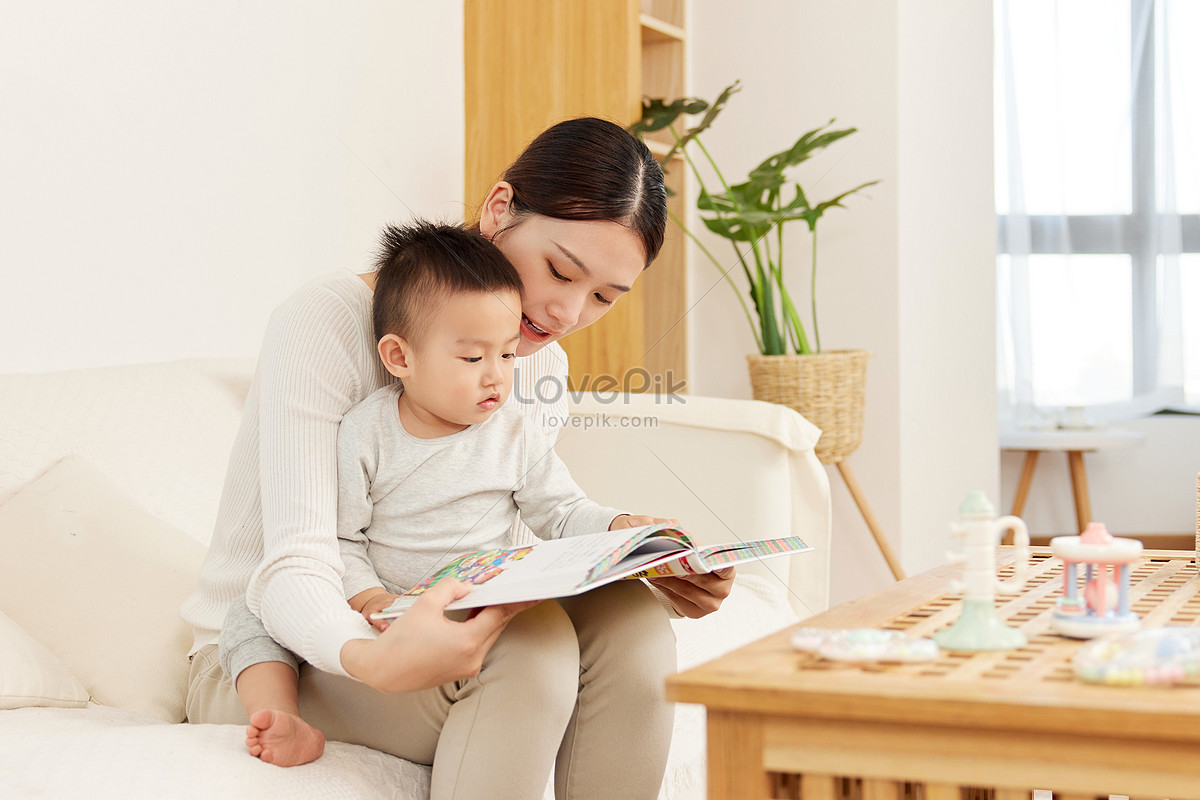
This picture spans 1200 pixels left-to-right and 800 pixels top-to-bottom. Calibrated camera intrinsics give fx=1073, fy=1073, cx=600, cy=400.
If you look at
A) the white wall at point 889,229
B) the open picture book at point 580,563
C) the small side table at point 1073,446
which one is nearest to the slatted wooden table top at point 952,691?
the open picture book at point 580,563

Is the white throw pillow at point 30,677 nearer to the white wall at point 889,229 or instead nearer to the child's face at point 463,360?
the child's face at point 463,360

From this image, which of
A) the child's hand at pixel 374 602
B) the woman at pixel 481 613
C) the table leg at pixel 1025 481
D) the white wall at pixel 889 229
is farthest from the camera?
the table leg at pixel 1025 481

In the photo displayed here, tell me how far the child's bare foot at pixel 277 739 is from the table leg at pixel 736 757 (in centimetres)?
36

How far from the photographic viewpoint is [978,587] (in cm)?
65

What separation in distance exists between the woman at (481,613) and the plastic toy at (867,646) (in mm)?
241

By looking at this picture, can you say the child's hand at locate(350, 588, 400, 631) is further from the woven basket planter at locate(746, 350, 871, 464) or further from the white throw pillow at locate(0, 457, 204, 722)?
the woven basket planter at locate(746, 350, 871, 464)

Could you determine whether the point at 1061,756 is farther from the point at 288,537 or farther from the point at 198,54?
the point at 198,54

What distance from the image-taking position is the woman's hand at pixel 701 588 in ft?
2.96

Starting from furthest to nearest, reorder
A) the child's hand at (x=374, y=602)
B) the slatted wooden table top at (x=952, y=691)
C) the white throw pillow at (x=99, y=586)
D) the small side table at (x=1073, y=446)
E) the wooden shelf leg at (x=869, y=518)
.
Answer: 1. the small side table at (x=1073, y=446)
2. the wooden shelf leg at (x=869, y=518)
3. the white throw pillow at (x=99, y=586)
4. the child's hand at (x=374, y=602)
5. the slatted wooden table top at (x=952, y=691)

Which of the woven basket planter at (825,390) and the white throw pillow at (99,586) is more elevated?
the woven basket planter at (825,390)

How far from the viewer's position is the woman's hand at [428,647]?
2.38 feet

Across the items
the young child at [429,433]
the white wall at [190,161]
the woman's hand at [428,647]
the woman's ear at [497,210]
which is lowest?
the woman's hand at [428,647]

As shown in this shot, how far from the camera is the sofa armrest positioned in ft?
5.18

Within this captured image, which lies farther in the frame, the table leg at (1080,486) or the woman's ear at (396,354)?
the table leg at (1080,486)
